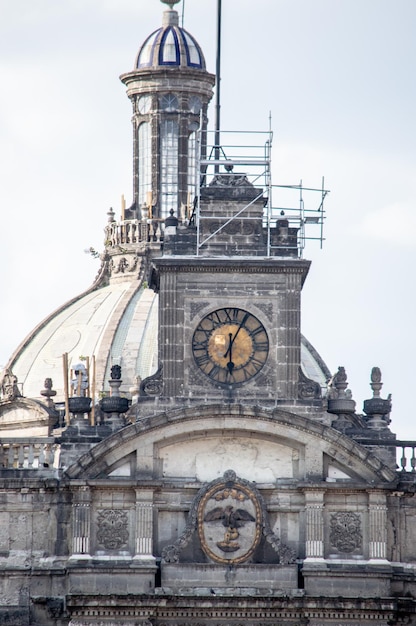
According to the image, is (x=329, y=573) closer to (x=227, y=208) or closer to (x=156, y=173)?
(x=227, y=208)

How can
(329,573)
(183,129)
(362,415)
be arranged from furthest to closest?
(183,129), (362,415), (329,573)

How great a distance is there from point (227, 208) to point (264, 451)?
666 cm

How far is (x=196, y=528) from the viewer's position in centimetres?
9769

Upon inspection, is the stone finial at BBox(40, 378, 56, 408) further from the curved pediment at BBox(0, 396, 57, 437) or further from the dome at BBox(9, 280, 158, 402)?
the dome at BBox(9, 280, 158, 402)

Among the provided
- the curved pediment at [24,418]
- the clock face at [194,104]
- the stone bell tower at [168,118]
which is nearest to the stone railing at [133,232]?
the stone bell tower at [168,118]

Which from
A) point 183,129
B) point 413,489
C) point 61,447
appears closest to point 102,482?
point 61,447

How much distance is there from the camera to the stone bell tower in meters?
126

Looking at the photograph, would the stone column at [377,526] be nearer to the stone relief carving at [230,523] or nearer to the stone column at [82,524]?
the stone relief carving at [230,523]

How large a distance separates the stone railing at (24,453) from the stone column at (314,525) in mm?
6751

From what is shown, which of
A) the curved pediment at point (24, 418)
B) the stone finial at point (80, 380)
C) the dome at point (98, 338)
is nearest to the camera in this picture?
the stone finial at point (80, 380)

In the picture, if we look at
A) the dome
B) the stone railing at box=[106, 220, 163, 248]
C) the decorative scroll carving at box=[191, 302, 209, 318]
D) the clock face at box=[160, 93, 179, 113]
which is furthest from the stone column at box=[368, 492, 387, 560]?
the clock face at box=[160, 93, 179, 113]

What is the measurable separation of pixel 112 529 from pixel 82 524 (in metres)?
0.81

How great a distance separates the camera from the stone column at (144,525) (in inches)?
3834

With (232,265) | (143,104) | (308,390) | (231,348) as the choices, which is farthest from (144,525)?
(143,104)
